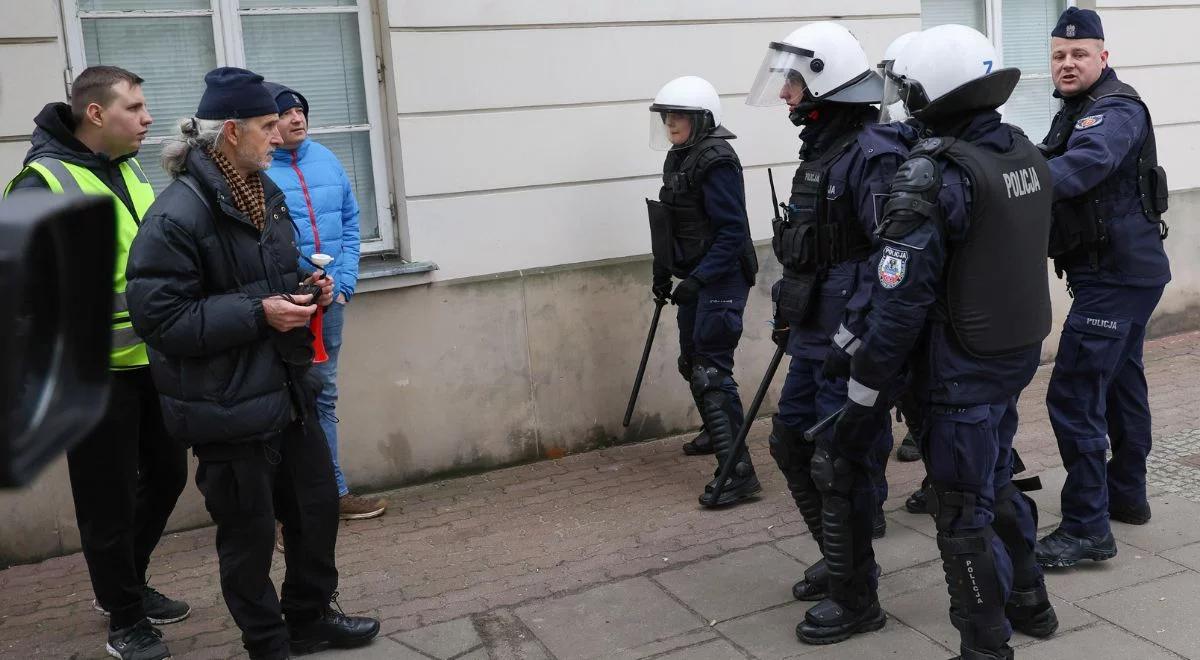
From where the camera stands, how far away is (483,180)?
20.2ft

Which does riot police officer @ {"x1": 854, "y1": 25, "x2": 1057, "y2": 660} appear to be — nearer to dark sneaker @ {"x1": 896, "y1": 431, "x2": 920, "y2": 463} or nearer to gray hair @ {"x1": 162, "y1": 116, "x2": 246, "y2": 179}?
gray hair @ {"x1": 162, "y1": 116, "x2": 246, "y2": 179}

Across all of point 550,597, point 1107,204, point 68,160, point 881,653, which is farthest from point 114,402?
point 1107,204

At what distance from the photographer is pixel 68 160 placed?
4168 millimetres

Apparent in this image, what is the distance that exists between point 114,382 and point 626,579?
6.67ft

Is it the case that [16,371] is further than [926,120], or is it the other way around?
[926,120]

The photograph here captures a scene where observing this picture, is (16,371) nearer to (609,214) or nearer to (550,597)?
(550,597)

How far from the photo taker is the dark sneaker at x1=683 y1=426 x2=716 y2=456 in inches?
255

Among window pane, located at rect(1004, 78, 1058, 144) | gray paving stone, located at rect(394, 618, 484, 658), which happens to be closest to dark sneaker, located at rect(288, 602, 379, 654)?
gray paving stone, located at rect(394, 618, 484, 658)

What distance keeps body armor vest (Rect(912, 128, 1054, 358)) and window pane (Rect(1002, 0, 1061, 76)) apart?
4.99 metres

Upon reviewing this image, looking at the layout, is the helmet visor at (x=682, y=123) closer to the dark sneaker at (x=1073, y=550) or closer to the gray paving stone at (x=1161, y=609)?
the dark sneaker at (x=1073, y=550)

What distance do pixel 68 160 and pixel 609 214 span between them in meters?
3.01

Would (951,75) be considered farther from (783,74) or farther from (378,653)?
(378,653)

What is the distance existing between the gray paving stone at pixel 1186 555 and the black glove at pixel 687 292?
88.5 inches

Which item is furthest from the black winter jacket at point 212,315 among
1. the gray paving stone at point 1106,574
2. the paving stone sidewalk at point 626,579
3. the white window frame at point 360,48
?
the gray paving stone at point 1106,574
